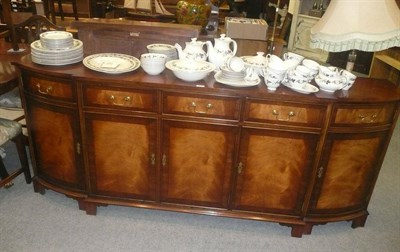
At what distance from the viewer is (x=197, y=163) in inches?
72.3

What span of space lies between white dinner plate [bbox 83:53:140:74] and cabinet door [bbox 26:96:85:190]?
0.27 metres

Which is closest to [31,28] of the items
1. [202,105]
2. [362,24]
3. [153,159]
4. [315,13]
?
[153,159]

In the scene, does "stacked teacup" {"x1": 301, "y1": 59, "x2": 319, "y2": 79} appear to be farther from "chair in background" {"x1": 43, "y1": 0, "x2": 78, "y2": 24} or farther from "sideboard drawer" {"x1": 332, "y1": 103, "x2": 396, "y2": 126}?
"chair in background" {"x1": 43, "y1": 0, "x2": 78, "y2": 24}

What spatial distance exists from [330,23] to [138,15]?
2045 mm

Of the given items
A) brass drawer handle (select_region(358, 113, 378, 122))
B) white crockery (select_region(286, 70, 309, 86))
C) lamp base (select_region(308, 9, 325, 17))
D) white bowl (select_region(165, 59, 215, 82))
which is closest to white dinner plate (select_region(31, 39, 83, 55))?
white bowl (select_region(165, 59, 215, 82))

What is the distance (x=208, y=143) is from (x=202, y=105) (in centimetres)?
22

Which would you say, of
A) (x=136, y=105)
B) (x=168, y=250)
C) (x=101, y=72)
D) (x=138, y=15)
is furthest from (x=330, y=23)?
(x=138, y=15)

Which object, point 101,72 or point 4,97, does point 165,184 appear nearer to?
point 101,72

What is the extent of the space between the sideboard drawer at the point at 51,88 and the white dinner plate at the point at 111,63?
156mm

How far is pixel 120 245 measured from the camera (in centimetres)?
182

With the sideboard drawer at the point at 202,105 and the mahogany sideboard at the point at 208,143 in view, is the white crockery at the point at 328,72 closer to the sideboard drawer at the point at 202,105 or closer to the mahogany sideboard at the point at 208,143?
the mahogany sideboard at the point at 208,143

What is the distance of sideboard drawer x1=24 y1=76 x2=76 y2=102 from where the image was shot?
173 cm

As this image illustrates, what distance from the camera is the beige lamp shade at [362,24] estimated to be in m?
1.51

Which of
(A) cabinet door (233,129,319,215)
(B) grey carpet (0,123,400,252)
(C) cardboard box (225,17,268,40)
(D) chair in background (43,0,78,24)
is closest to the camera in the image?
(A) cabinet door (233,129,319,215)
